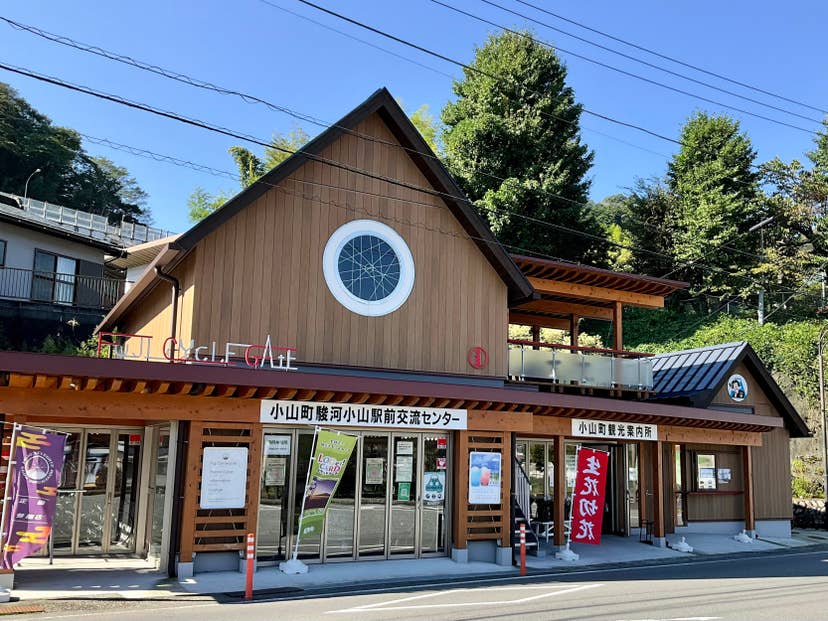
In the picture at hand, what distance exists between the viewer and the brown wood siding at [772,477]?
2134 cm

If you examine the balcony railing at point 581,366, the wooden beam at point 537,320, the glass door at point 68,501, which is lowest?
the glass door at point 68,501

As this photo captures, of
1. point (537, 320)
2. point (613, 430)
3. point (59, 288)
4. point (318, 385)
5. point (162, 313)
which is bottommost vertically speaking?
point (613, 430)

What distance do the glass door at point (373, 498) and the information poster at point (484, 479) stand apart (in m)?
1.77

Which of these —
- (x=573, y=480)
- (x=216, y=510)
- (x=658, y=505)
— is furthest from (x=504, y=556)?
(x=216, y=510)

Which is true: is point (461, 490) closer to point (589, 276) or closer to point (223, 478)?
point (223, 478)

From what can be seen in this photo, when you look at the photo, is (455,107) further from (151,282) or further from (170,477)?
(170,477)

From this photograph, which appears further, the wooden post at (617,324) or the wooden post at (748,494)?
the wooden post at (748,494)

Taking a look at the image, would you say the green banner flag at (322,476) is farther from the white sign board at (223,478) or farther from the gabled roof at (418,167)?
the gabled roof at (418,167)

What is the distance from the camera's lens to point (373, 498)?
13.8m

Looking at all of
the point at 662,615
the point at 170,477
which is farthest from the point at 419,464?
the point at 662,615

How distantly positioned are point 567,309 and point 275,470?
1100cm

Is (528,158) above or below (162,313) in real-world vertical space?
above

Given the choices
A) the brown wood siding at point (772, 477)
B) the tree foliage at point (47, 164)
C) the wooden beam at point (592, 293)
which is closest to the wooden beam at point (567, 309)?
the wooden beam at point (592, 293)

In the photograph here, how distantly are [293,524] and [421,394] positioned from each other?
10.7 feet
